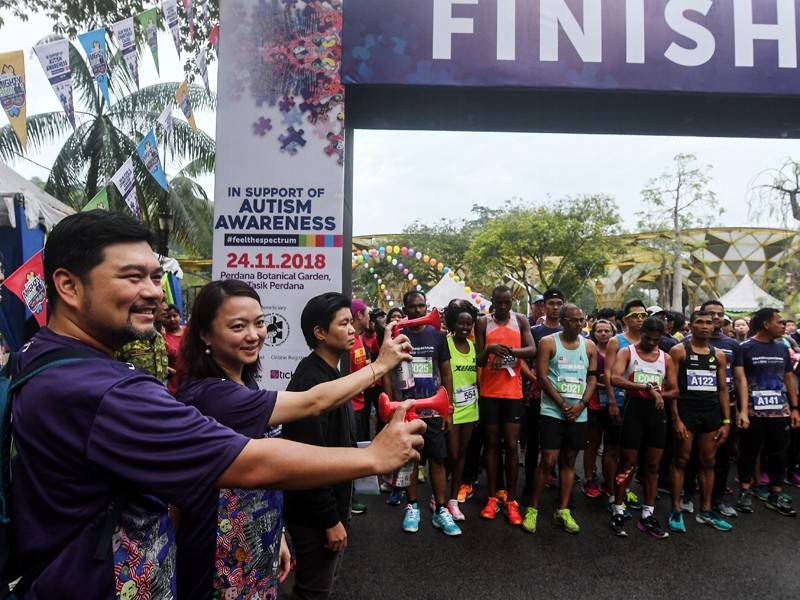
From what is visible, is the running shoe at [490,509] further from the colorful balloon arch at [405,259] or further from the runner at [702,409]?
the colorful balloon arch at [405,259]

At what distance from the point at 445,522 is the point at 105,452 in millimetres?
3689

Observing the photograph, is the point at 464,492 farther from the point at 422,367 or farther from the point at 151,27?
A: the point at 151,27

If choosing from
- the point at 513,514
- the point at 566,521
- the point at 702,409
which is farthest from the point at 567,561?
the point at 702,409

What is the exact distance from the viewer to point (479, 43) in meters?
4.38

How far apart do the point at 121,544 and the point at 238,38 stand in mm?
4389

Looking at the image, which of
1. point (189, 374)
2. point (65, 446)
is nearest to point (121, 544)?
point (65, 446)

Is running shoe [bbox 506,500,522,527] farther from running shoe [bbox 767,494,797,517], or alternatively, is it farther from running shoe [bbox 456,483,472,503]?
running shoe [bbox 767,494,797,517]

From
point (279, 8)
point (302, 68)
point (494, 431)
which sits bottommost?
point (494, 431)

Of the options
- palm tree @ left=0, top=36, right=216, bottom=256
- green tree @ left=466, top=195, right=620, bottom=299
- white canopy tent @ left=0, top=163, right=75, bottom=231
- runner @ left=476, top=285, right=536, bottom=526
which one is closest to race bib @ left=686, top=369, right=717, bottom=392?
runner @ left=476, top=285, right=536, bottom=526

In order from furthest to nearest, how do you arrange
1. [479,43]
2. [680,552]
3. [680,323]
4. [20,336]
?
[680,323]
[20,336]
[479,43]
[680,552]

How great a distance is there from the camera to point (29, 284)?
13.5ft

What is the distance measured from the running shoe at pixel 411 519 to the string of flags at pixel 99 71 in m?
3.77

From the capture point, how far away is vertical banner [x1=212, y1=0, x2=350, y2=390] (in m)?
4.39

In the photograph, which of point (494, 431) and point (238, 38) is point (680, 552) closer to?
point (494, 431)
